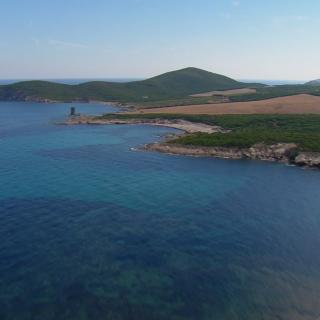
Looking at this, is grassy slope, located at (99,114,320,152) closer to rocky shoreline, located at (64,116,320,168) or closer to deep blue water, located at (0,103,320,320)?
rocky shoreline, located at (64,116,320,168)

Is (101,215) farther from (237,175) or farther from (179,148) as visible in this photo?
(179,148)

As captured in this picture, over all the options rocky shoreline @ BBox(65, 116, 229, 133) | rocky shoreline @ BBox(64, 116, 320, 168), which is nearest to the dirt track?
rocky shoreline @ BBox(65, 116, 229, 133)

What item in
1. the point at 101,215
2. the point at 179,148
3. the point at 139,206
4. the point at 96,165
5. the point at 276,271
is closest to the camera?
the point at 276,271

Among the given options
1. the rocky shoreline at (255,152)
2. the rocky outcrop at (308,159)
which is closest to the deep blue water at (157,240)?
the rocky outcrop at (308,159)

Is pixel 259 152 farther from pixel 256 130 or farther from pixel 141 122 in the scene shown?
pixel 141 122

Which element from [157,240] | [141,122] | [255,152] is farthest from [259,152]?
[141,122]

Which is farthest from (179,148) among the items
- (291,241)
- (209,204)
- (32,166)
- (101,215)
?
(291,241)

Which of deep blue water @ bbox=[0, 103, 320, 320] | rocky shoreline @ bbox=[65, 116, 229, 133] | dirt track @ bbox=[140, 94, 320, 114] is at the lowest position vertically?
rocky shoreline @ bbox=[65, 116, 229, 133]
